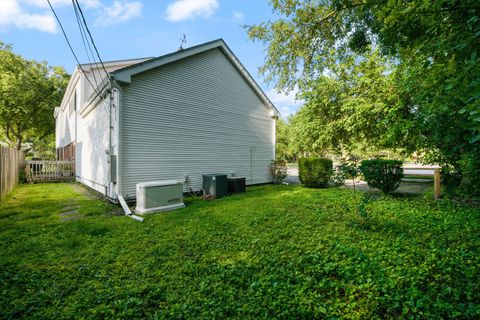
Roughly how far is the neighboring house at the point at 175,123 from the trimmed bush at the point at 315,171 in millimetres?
2371

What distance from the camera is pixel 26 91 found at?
18.2 meters

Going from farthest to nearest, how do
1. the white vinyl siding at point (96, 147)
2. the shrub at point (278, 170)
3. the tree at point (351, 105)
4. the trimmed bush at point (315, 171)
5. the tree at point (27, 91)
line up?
1. the tree at point (27, 91)
2. the shrub at point (278, 170)
3. the tree at point (351, 105)
4. the trimmed bush at point (315, 171)
5. the white vinyl siding at point (96, 147)

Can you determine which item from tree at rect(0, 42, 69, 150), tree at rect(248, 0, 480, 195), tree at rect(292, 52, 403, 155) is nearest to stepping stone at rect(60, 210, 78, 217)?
tree at rect(248, 0, 480, 195)

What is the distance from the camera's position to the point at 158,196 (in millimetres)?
6328

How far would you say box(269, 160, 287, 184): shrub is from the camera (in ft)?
40.3

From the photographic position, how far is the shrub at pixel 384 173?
7762 mm

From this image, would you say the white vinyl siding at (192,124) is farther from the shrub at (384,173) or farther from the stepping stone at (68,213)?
the shrub at (384,173)

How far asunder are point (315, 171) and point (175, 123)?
6623mm

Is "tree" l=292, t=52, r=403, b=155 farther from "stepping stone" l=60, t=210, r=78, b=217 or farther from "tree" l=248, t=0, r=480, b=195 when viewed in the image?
"stepping stone" l=60, t=210, r=78, b=217

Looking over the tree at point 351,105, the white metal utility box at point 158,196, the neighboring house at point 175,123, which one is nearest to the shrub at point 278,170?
the neighboring house at point 175,123

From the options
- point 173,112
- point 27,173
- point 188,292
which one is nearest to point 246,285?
point 188,292

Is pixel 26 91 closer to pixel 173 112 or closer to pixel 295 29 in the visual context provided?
pixel 173 112

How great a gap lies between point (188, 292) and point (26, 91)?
2446 centimetres

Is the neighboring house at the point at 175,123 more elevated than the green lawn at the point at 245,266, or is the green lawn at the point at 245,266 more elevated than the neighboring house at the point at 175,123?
the neighboring house at the point at 175,123
